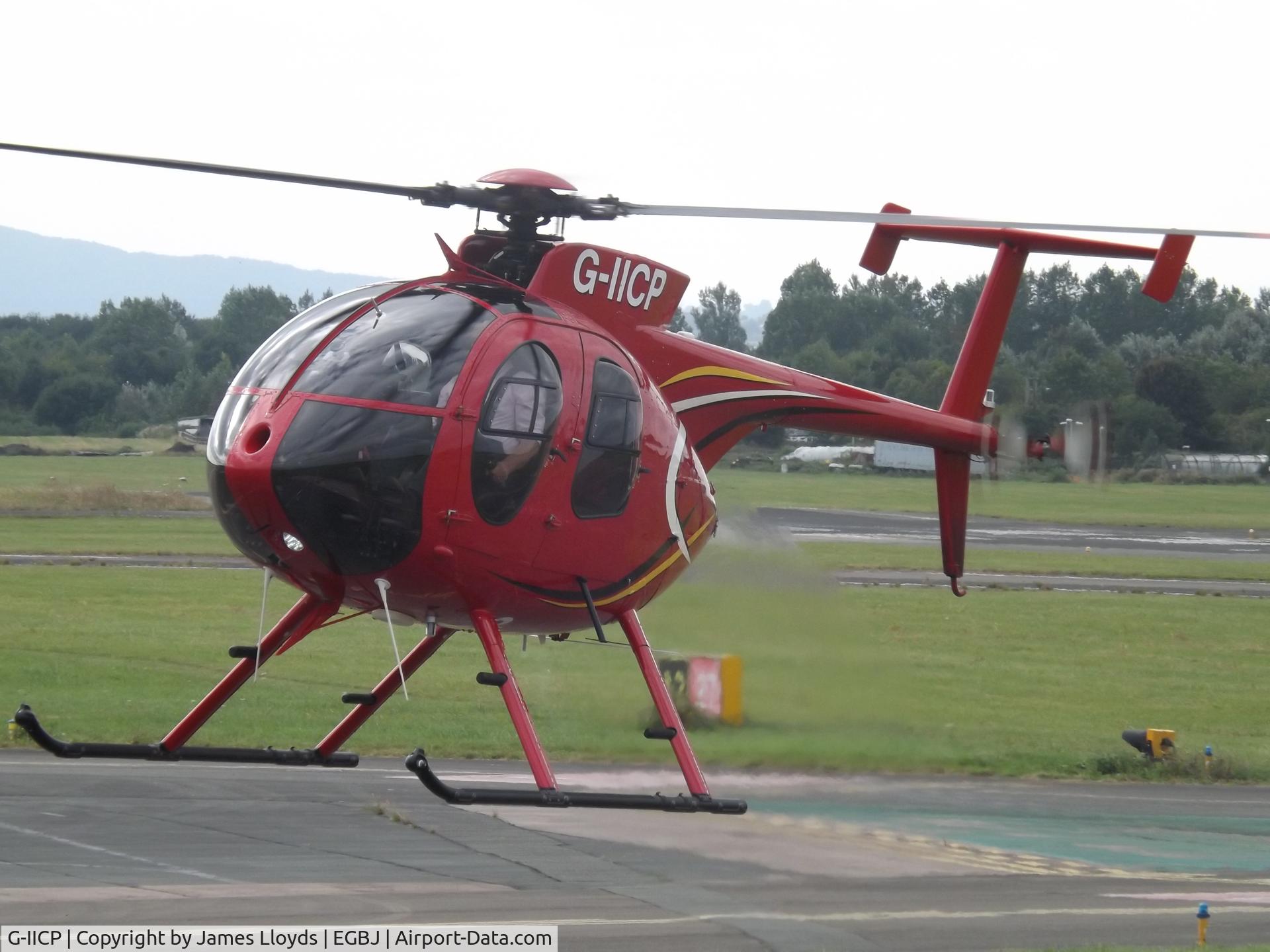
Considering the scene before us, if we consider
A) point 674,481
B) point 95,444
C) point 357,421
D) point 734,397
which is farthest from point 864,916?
point 95,444

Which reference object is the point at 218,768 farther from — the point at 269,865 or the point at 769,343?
the point at 769,343

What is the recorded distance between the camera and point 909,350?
257ft

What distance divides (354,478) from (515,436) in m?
1.07

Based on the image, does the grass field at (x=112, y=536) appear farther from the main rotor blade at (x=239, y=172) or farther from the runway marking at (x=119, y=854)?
the main rotor blade at (x=239, y=172)

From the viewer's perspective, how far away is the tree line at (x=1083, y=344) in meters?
54.4

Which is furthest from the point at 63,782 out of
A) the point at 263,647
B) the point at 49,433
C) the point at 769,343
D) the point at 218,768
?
the point at 769,343

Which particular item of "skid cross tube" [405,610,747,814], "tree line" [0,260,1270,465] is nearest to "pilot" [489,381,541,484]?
"skid cross tube" [405,610,747,814]

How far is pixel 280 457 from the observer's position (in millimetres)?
8570

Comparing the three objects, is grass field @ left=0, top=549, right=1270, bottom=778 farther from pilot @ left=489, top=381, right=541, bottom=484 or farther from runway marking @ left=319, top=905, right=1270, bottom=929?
pilot @ left=489, top=381, right=541, bottom=484

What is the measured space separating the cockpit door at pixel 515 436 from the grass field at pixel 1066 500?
138 feet

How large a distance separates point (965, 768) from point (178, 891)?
9730 millimetres

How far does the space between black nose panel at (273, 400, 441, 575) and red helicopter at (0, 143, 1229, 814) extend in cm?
1

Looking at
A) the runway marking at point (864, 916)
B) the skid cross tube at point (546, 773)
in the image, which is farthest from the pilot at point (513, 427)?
the runway marking at point (864, 916)

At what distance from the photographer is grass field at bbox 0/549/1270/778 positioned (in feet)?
48.5
